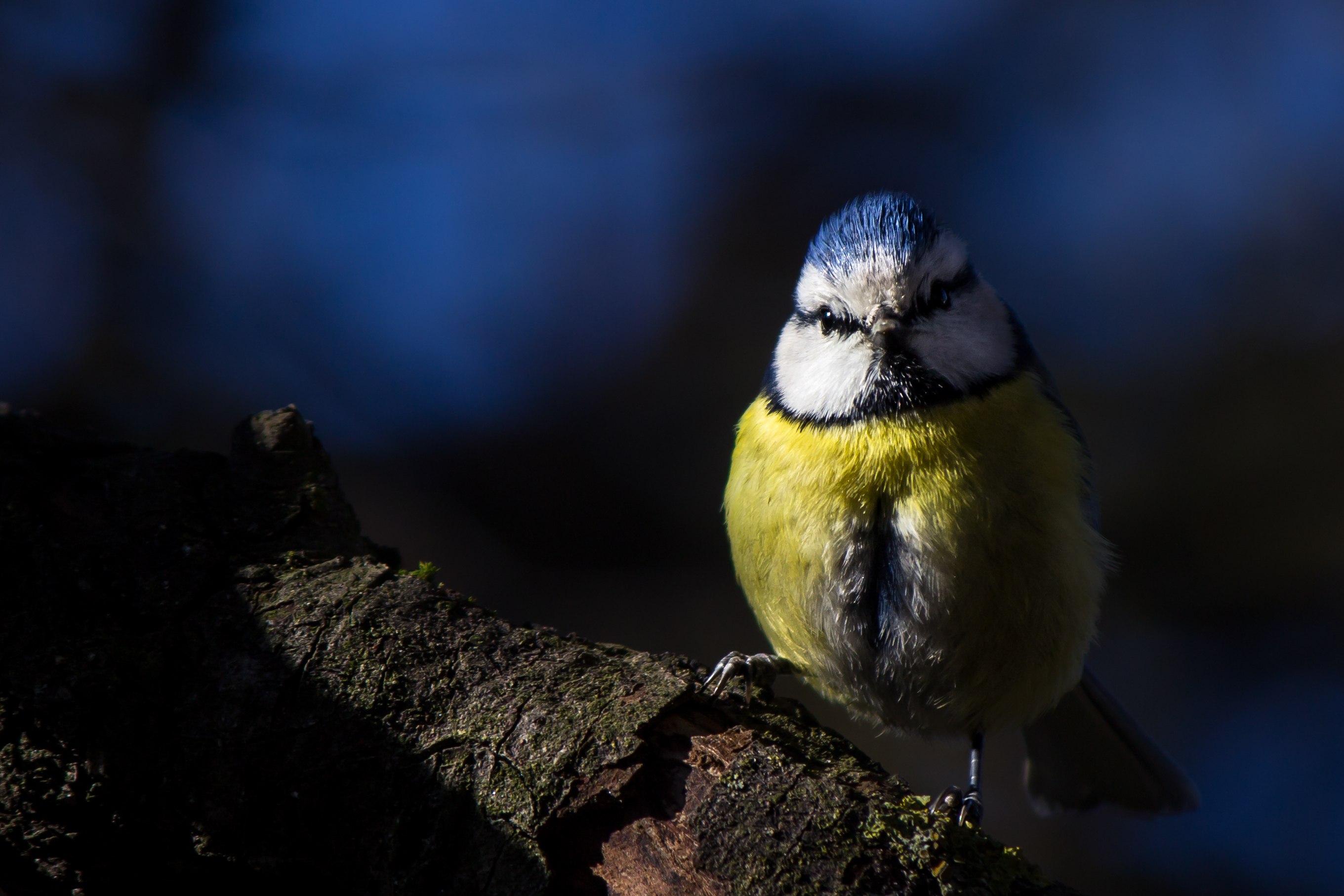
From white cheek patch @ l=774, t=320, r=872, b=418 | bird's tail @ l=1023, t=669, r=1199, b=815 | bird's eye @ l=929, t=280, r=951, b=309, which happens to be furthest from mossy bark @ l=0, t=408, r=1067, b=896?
bird's tail @ l=1023, t=669, r=1199, b=815

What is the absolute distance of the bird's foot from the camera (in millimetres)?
1568

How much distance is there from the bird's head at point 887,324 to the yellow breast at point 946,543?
0.05 metres

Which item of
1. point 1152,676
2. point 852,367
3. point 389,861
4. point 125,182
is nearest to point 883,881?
point 389,861

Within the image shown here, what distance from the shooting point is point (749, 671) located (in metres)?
1.77

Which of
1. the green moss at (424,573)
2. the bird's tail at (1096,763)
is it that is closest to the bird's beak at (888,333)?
the green moss at (424,573)

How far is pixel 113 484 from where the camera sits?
1613 millimetres

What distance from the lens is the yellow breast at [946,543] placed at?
1.73m

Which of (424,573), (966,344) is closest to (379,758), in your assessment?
(424,573)

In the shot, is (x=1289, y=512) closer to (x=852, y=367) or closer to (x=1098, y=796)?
(x=1098, y=796)

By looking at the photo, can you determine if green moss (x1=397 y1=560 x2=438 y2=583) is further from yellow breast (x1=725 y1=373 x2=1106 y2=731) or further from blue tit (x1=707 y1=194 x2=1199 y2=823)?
yellow breast (x1=725 y1=373 x2=1106 y2=731)

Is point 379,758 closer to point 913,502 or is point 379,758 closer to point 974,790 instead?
point 913,502

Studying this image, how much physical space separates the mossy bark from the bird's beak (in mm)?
715

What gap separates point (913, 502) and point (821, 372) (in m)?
0.34

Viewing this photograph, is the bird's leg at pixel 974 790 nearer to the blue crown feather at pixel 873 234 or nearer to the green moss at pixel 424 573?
the green moss at pixel 424 573
